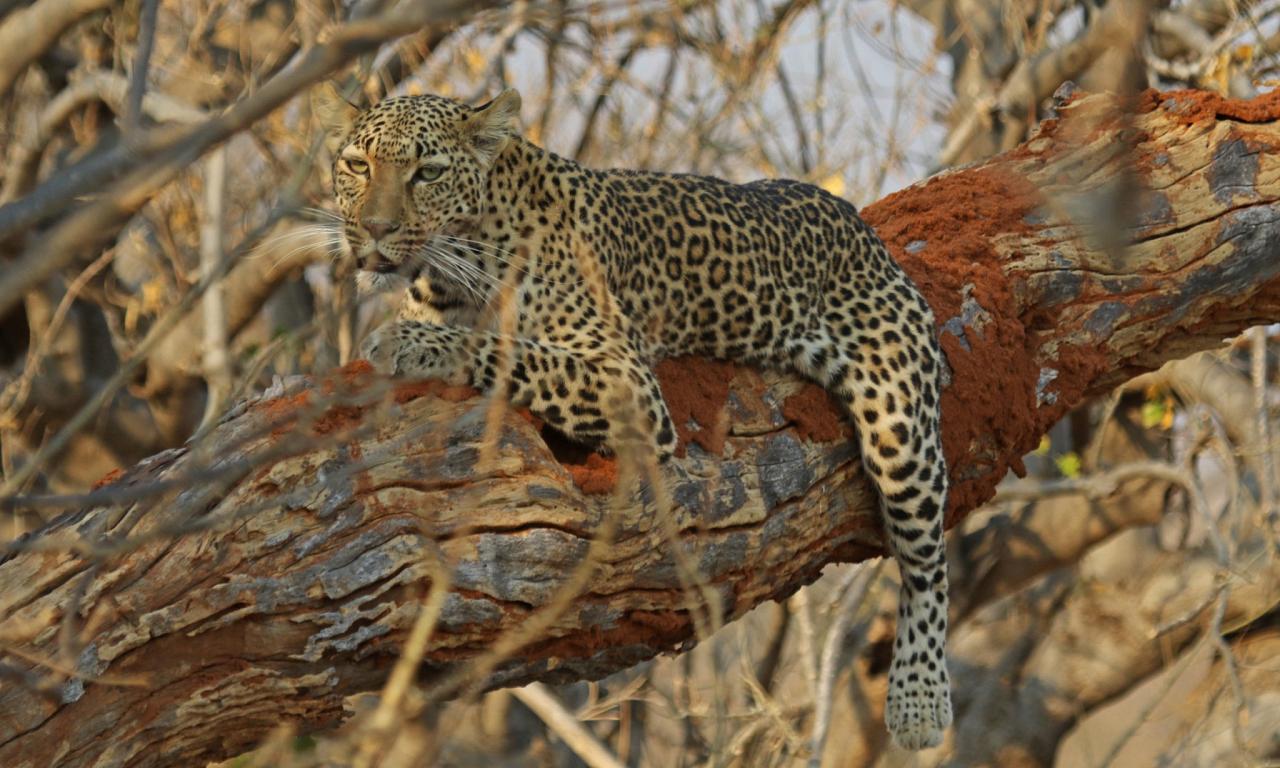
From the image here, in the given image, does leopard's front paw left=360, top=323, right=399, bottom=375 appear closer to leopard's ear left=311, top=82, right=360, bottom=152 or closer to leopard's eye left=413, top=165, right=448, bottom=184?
leopard's eye left=413, top=165, right=448, bottom=184

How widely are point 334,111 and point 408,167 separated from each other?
40 centimetres

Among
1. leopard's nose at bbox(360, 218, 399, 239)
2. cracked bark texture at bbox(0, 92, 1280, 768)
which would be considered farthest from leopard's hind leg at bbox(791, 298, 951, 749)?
leopard's nose at bbox(360, 218, 399, 239)

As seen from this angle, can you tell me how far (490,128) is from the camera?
597cm

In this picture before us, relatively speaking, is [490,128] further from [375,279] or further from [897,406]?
[897,406]

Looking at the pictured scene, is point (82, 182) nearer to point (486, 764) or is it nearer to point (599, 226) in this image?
point (599, 226)

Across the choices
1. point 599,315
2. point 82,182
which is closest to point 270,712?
point 599,315

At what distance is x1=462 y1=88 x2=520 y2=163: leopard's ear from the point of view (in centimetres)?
595

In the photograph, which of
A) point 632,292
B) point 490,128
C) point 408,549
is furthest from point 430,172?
point 408,549

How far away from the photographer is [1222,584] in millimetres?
10203

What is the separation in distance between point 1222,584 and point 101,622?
7.32 metres

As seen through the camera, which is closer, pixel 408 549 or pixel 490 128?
pixel 408 549

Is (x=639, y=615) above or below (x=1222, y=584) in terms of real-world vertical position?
above

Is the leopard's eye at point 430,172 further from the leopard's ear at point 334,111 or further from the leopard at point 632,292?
the leopard's ear at point 334,111

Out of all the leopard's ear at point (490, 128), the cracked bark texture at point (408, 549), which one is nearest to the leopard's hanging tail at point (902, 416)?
the cracked bark texture at point (408, 549)
